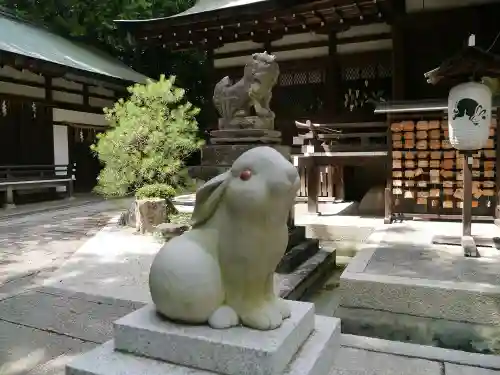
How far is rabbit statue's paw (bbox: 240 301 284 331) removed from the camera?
88.6 inches

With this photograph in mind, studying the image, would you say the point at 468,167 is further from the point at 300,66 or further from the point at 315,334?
the point at 300,66

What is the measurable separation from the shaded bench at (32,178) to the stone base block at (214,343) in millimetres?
10656

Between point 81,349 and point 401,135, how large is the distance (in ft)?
22.8

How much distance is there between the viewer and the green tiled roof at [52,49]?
1195cm

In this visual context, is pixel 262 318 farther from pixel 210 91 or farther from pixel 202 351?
pixel 210 91

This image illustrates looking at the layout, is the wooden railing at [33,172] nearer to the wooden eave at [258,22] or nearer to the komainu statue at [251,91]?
the wooden eave at [258,22]

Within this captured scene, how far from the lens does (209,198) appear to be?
2350 millimetres

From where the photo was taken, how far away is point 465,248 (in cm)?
557

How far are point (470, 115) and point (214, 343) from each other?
16.9 feet

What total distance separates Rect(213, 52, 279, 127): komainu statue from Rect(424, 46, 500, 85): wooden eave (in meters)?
2.36

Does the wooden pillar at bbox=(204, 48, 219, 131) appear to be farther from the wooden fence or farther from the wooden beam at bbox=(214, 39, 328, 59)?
the wooden fence

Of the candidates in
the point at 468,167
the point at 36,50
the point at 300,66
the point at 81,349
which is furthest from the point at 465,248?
the point at 36,50

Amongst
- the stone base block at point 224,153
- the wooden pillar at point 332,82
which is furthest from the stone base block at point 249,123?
the wooden pillar at point 332,82

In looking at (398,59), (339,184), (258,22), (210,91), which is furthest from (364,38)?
(210,91)
